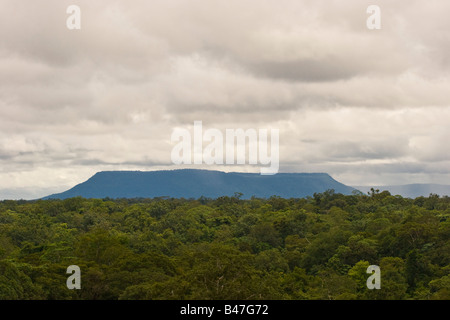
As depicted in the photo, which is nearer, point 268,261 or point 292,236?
point 268,261

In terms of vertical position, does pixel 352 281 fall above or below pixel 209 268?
below

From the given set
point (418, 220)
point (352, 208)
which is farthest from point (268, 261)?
point (352, 208)

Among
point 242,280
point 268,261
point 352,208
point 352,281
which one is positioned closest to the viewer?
point 242,280
